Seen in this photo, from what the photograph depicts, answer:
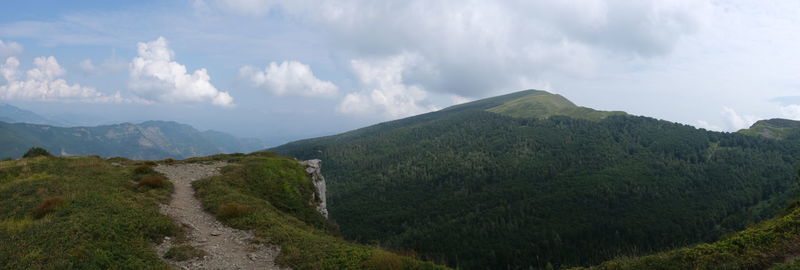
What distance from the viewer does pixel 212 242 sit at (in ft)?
60.7

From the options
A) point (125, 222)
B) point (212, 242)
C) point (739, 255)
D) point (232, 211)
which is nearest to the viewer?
point (739, 255)

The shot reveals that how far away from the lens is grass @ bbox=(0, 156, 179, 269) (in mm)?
13977

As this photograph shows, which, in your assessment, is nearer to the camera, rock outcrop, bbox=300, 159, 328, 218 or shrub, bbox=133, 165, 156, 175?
shrub, bbox=133, 165, 156, 175

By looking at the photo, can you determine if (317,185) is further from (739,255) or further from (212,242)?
(739,255)

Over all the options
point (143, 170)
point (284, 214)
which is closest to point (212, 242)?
point (284, 214)

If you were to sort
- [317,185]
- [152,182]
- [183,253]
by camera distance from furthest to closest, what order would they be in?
[317,185], [152,182], [183,253]

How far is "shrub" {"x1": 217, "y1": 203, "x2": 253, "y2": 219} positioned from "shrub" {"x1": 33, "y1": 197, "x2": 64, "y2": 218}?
7.78m

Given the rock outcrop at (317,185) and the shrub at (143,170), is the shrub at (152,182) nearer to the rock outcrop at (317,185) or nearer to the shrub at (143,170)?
the shrub at (143,170)

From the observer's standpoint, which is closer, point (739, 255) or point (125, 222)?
point (739, 255)

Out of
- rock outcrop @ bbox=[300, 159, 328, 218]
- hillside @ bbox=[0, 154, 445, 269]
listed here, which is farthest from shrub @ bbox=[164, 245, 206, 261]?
rock outcrop @ bbox=[300, 159, 328, 218]

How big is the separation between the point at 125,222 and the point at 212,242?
4.15 metres

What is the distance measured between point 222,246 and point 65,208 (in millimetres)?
9002

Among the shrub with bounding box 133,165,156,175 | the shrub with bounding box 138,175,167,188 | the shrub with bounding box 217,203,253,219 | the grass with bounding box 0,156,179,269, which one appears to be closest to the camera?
the grass with bounding box 0,156,179,269

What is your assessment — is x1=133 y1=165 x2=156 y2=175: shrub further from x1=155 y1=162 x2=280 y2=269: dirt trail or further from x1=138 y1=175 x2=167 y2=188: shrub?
x1=155 y1=162 x2=280 y2=269: dirt trail
